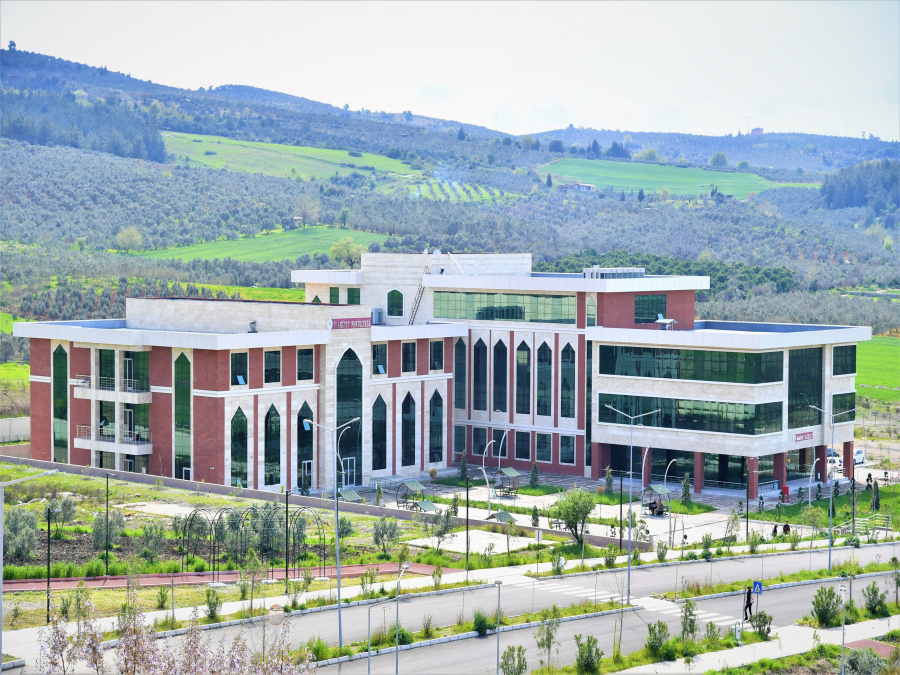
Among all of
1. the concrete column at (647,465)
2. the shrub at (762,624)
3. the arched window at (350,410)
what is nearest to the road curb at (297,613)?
the shrub at (762,624)

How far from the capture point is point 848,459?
82688 mm

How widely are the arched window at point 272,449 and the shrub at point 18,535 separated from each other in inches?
791

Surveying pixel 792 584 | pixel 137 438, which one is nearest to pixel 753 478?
pixel 792 584

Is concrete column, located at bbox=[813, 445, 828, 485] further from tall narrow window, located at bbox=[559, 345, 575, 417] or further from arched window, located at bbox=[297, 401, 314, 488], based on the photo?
arched window, located at bbox=[297, 401, 314, 488]

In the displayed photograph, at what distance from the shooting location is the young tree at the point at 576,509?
58.8m

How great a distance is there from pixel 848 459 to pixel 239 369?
41692 millimetres

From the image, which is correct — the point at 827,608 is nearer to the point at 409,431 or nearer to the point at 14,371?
the point at 409,431

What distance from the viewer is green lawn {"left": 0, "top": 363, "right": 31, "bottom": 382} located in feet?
367

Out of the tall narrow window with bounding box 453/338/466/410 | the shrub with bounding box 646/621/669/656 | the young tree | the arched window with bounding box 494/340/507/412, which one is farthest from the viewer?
the tall narrow window with bounding box 453/338/466/410

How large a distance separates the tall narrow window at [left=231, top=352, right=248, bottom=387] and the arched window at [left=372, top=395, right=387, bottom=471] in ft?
35.6

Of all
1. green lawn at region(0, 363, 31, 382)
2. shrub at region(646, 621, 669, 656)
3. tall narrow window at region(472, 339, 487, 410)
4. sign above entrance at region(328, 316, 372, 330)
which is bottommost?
green lawn at region(0, 363, 31, 382)

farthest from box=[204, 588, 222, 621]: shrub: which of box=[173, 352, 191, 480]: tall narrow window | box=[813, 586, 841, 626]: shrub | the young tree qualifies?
box=[173, 352, 191, 480]: tall narrow window

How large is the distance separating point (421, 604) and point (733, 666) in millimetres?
13090

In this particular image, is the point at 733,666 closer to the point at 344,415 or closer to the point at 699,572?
the point at 699,572
